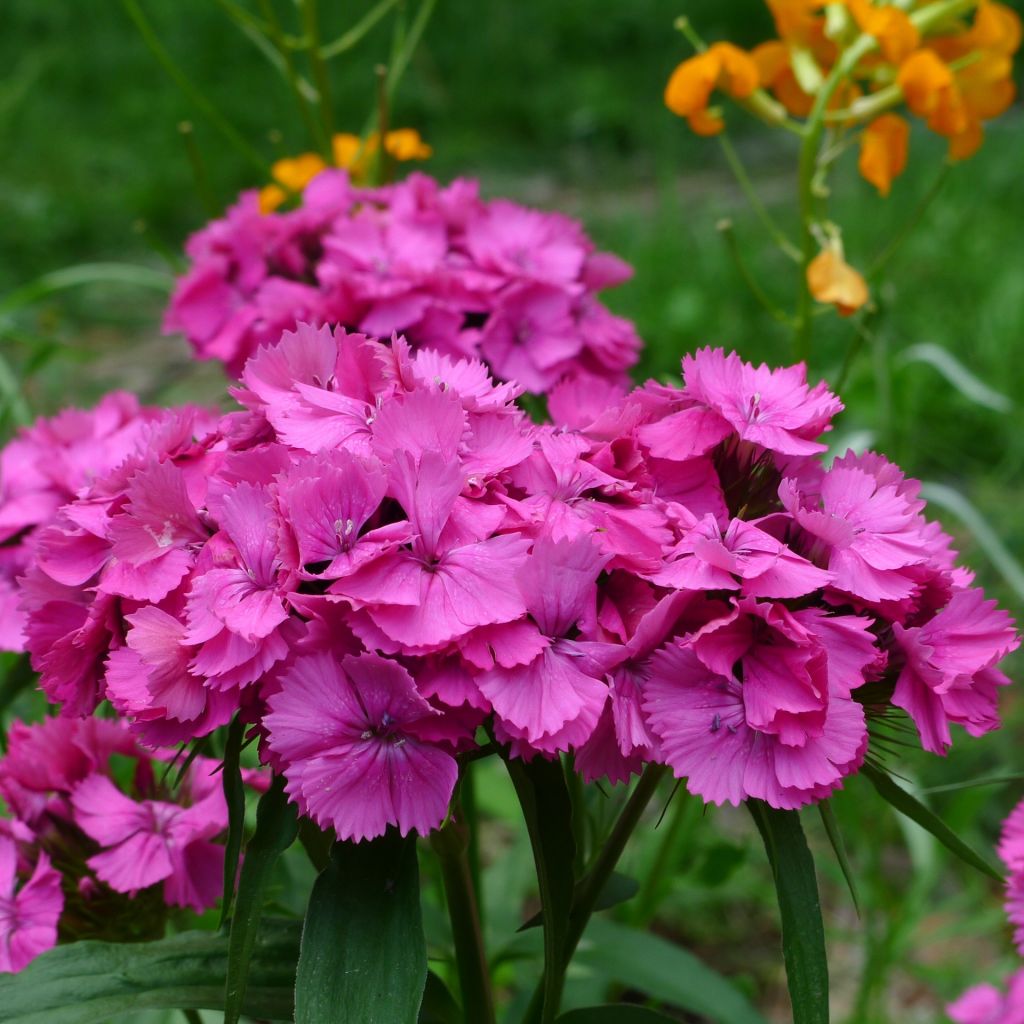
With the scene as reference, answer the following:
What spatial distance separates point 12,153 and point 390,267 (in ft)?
10.8

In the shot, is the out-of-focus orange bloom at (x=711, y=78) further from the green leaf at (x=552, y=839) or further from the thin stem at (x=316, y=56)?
the green leaf at (x=552, y=839)

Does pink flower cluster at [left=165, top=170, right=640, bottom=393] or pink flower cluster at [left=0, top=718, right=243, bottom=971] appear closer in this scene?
pink flower cluster at [left=0, top=718, right=243, bottom=971]

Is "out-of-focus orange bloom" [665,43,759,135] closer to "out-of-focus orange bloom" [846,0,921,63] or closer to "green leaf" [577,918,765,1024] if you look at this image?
"out-of-focus orange bloom" [846,0,921,63]

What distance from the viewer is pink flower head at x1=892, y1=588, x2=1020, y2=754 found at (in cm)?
59

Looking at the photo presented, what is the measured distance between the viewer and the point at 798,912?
0.59 metres

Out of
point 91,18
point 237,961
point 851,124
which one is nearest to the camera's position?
point 237,961

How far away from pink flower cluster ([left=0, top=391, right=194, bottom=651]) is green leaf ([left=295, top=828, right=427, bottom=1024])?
0.33 metres

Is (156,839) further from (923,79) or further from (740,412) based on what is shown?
(923,79)

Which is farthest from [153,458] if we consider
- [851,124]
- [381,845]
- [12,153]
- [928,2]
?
[12,153]

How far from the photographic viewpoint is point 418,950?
59 centimetres

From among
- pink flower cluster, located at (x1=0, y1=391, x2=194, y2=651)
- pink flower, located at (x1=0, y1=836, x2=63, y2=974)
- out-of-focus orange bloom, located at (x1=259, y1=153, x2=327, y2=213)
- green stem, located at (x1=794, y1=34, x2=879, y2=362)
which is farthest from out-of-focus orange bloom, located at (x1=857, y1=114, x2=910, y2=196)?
pink flower, located at (x1=0, y1=836, x2=63, y2=974)

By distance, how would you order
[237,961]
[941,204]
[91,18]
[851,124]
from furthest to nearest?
[91,18] → [941,204] → [851,124] → [237,961]

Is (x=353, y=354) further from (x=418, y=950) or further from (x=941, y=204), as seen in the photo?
(x=941, y=204)

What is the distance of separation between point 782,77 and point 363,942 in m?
0.95
